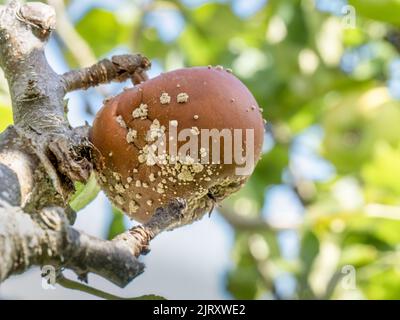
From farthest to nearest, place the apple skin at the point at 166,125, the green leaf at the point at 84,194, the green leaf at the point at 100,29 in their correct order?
the green leaf at the point at 100,29 < the green leaf at the point at 84,194 < the apple skin at the point at 166,125

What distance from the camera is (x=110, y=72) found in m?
1.14

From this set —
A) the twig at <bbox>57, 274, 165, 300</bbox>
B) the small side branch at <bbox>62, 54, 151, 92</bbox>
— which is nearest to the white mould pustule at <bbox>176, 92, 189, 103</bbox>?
the small side branch at <bbox>62, 54, 151, 92</bbox>

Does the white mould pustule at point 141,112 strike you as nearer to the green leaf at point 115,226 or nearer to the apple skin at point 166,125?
the apple skin at point 166,125

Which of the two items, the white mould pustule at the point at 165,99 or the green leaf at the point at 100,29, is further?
the green leaf at the point at 100,29

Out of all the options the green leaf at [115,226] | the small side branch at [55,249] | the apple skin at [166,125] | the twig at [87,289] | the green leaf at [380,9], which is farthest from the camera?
the green leaf at [115,226]

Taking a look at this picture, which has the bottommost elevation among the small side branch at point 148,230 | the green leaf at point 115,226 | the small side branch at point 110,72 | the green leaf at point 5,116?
the small side branch at point 148,230

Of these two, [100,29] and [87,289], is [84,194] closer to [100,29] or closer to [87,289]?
[87,289]

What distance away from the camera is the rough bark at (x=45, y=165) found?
0.67 meters

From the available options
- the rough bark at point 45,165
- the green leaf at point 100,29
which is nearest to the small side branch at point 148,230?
the rough bark at point 45,165

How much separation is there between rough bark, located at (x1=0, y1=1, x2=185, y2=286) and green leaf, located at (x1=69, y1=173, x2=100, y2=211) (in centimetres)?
15

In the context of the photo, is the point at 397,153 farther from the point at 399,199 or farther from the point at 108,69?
the point at 108,69

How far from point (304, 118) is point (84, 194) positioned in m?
2.11
